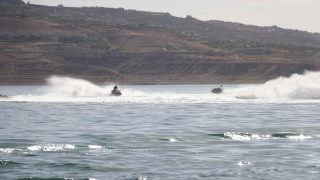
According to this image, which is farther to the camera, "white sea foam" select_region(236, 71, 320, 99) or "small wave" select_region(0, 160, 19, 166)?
"white sea foam" select_region(236, 71, 320, 99)

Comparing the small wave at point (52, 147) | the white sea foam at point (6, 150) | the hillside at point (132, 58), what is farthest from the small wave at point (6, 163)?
the hillside at point (132, 58)

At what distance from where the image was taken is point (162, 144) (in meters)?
26.5

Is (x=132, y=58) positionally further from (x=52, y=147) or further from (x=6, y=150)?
(x=6, y=150)

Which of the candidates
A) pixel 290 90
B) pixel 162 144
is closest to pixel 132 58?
pixel 290 90

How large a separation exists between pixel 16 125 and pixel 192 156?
1509cm

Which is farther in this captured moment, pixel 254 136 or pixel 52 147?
pixel 254 136

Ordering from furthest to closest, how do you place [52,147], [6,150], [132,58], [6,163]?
[132,58]
[52,147]
[6,150]
[6,163]

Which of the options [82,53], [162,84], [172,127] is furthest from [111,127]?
[82,53]

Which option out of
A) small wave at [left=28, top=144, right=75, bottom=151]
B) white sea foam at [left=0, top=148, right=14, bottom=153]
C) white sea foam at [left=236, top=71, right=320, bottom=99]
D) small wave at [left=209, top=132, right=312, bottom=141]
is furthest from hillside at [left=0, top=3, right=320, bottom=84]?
Answer: white sea foam at [left=0, top=148, right=14, bottom=153]

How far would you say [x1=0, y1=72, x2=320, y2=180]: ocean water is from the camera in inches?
813

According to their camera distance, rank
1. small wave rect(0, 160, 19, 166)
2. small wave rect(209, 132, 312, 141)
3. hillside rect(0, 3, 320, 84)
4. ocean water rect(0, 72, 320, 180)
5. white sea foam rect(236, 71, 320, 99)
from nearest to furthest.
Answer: ocean water rect(0, 72, 320, 180) → small wave rect(0, 160, 19, 166) → small wave rect(209, 132, 312, 141) → white sea foam rect(236, 71, 320, 99) → hillside rect(0, 3, 320, 84)

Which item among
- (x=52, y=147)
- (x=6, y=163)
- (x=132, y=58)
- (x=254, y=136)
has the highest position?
(x=132, y=58)

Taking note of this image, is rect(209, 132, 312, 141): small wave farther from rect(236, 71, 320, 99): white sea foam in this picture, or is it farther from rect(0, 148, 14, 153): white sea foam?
rect(236, 71, 320, 99): white sea foam

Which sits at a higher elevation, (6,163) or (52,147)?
(52,147)
